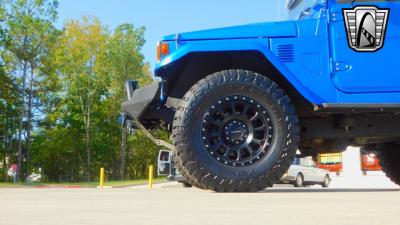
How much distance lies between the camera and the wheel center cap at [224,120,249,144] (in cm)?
441

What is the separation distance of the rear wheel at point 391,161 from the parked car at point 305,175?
44.0 feet

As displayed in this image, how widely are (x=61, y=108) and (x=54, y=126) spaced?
139 inches

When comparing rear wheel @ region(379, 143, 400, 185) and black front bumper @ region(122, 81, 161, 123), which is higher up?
black front bumper @ region(122, 81, 161, 123)

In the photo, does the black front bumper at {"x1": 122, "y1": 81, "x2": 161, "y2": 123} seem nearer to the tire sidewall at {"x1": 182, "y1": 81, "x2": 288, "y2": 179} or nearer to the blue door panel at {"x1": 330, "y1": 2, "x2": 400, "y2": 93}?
the tire sidewall at {"x1": 182, "y1": 81, "x2": 288, "y2": 179}

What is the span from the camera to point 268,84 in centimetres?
448

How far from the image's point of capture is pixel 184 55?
14.4ft

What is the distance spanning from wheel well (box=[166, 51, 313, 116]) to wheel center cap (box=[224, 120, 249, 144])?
61cm

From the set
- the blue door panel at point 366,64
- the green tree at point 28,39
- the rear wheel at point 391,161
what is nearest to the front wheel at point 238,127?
the blue door panel at point 366,64

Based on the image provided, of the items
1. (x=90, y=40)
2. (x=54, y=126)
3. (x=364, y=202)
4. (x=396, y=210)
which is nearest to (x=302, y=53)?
(x=364, y=202)

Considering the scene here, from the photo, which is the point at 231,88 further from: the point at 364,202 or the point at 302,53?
the point at 364,202

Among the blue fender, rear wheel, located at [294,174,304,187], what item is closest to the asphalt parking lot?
the blue fender

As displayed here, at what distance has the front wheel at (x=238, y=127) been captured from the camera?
4367 mm

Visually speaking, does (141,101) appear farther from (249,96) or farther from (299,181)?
(299,181)

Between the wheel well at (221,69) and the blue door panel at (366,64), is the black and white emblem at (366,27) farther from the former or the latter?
the wheel well at (221,69)
